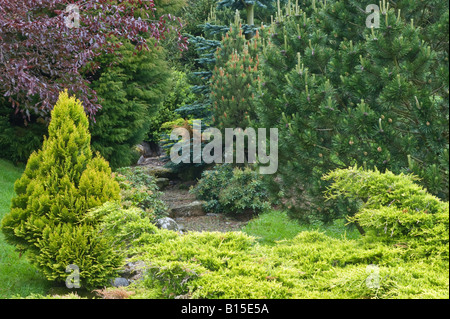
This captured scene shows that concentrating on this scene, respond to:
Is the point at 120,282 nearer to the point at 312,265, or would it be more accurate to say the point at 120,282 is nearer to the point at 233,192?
the point at 312,265

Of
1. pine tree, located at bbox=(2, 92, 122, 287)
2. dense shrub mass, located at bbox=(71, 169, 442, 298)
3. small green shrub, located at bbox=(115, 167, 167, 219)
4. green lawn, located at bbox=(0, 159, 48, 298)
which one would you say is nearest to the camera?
dense shrub mass, located at bbox=(71, 169, 442, 298)

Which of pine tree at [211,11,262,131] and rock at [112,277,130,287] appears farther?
pine tree at [211,11,262,131]

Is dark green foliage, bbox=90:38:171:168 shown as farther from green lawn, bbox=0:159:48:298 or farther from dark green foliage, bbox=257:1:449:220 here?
dark green foliage, bbox=257:1:449:220

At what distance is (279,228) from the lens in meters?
7.51

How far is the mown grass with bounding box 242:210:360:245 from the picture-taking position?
6.79 metres

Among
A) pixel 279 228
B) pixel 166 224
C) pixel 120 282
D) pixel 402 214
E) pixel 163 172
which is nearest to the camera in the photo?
pixel 402 214

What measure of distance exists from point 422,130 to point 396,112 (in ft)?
1.66

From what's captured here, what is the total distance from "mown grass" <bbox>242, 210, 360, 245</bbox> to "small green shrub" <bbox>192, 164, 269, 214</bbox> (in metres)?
0.41

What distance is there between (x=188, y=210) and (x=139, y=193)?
2520 millimetres

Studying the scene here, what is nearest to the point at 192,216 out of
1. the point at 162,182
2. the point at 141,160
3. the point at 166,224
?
the point at 166,224

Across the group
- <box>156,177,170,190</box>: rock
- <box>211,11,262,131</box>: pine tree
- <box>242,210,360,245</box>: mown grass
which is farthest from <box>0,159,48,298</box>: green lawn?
<box>156,177,170,190</box>: rock

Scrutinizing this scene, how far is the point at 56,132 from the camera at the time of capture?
448 centimetres
